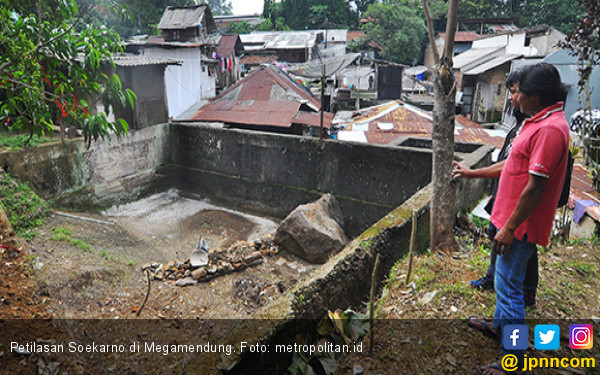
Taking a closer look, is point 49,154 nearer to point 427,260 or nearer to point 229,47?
point 427,260

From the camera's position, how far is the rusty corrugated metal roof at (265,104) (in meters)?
11.5

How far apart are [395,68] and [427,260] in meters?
20.9

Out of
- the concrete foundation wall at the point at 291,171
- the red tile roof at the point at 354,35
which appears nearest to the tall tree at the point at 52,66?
the concrete foundation wall at the point at 291,171

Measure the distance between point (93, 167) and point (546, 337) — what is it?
9.02m

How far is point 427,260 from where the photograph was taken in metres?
Answer: 3.70

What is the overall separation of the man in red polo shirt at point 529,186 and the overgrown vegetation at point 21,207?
21.7 feet

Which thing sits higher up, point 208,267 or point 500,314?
point 500,314

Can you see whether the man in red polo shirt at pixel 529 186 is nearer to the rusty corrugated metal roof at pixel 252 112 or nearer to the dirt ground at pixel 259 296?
the dirt ground at pixel 259 296

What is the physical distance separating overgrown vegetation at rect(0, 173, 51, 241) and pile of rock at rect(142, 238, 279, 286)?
2.02 metres

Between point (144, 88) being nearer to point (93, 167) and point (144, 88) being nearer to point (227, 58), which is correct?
point (93, 167)

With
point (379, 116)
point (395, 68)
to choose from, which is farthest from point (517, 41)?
point (379, 116)

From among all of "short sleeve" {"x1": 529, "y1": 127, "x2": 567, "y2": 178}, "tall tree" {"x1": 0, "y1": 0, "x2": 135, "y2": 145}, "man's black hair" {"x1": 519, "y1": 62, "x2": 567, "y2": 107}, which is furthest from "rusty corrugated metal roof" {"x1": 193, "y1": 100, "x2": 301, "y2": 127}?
"short sleeve" {"x1": 529, "y1": 127, "x2": 567, "y2": 178}

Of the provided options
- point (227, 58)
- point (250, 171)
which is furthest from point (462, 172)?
point (227, 58)

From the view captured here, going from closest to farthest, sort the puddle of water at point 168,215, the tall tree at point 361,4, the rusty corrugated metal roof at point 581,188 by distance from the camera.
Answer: the rusty corrugated metal roof at point 581,188 → the puddle of water at point 168,215 → the tall tree at point 361,4
